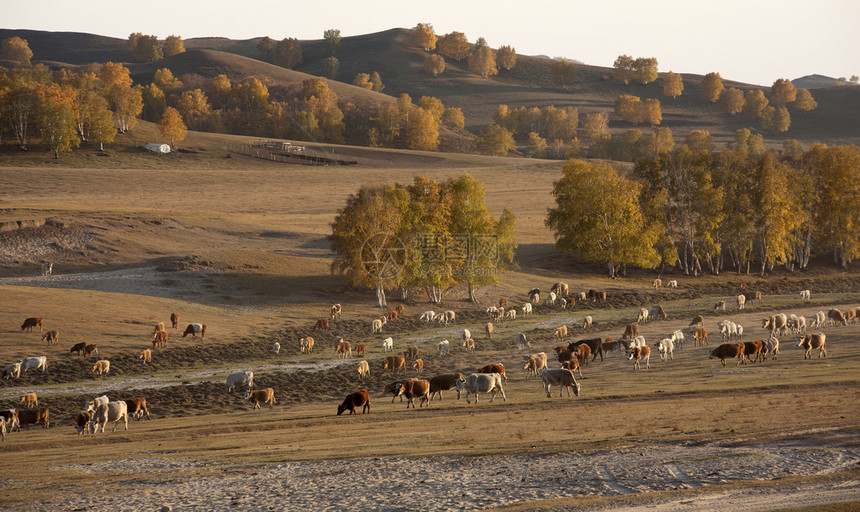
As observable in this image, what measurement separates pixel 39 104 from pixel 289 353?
313ft

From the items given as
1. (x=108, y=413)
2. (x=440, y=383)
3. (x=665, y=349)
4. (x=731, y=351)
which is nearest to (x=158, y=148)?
(x=665, y=349)

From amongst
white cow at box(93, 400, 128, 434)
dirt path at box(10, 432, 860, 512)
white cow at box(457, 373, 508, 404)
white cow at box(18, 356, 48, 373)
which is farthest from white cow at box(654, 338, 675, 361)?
white cow at box(18, 356, 48, 373)

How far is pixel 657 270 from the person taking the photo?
264 feet

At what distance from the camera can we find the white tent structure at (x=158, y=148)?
411ft

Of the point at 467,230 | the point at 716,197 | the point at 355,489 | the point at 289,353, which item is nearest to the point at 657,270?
the point at 716,197

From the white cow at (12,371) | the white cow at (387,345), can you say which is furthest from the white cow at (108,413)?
the white cow at (387,345)

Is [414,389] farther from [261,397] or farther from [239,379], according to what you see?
[239,379]

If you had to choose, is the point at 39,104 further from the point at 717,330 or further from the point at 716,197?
the point at 717,330

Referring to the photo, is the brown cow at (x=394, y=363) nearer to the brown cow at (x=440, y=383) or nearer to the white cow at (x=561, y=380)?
the brown cow at (x=440, y=383)

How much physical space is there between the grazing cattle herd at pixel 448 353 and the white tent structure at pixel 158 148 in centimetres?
8390

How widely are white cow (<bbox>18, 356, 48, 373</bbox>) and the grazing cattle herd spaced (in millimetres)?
45

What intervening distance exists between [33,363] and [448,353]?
2185 cm

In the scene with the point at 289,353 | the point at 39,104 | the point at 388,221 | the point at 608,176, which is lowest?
the point at 289,353

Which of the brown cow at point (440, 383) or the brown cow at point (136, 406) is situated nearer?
the brown cow at point (136, 406)
